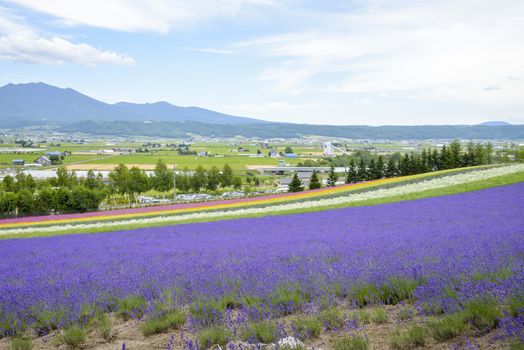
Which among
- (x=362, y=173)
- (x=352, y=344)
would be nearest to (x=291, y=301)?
(x=352, y=344)

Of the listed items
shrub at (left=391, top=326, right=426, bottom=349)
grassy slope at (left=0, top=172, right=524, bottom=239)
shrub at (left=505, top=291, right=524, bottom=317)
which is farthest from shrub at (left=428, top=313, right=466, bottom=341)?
grassy slope at (left=0, top=172, right=524, bottom=239)

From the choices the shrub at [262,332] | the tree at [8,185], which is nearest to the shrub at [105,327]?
the shrub at [262,332]

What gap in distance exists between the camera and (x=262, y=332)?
452cm

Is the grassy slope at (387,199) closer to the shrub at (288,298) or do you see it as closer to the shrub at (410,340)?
the shrub at (288,298)

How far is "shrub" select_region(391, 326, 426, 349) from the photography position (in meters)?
4.00

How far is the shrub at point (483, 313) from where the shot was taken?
402cm

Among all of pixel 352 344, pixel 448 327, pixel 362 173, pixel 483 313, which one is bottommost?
pixel 362 173

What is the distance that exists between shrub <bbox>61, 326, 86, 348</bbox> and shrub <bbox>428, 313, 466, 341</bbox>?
3987 millimetres

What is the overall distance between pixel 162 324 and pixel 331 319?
2.09 meters

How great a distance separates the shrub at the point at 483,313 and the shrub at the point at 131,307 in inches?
165

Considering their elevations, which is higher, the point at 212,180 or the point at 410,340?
the point at 410,340

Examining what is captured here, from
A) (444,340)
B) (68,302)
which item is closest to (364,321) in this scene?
(444,340)

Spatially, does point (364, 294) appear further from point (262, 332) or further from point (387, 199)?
point (387, 199)

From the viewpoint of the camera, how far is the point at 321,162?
159m
